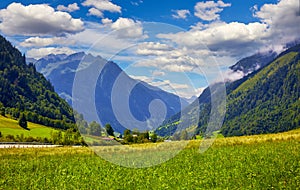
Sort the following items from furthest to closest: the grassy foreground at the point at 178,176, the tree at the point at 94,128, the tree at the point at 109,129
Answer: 1. the tree at the point at 109,129
2. the tree at the point at 94,128
3. the grassy foreground at the point at 178,176

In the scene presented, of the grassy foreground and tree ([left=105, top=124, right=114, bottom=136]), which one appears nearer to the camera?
the grassy foreground

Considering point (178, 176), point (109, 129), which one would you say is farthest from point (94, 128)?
point (178, 176)

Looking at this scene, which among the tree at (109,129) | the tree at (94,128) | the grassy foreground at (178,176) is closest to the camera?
the grassy foreground at (178,176)

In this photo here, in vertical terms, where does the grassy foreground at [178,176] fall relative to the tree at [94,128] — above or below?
below

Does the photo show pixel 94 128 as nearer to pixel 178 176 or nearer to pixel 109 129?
pixel 109 129

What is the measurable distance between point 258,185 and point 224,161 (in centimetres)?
755

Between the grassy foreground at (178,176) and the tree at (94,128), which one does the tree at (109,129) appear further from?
the grassy foreground at (178,176)

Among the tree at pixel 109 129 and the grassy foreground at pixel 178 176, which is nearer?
the grassy foreground at pixel 178 176

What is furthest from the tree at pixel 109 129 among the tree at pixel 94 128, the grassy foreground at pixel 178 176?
the grassy foreground at pixel 178 176

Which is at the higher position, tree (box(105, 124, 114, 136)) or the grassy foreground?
tree (box(105, 124, 114, 136))

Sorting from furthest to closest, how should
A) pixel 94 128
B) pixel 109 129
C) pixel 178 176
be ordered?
pixel 109 129 → pixel 94 128 → pixel 178 176

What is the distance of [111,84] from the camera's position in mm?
21656

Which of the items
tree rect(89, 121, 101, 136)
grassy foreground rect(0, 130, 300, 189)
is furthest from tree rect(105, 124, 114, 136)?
grassy foreground rect(0, 130, 300, 189)

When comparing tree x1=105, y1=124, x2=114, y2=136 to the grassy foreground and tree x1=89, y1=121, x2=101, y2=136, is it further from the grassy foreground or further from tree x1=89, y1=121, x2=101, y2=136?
the grassy foreground
